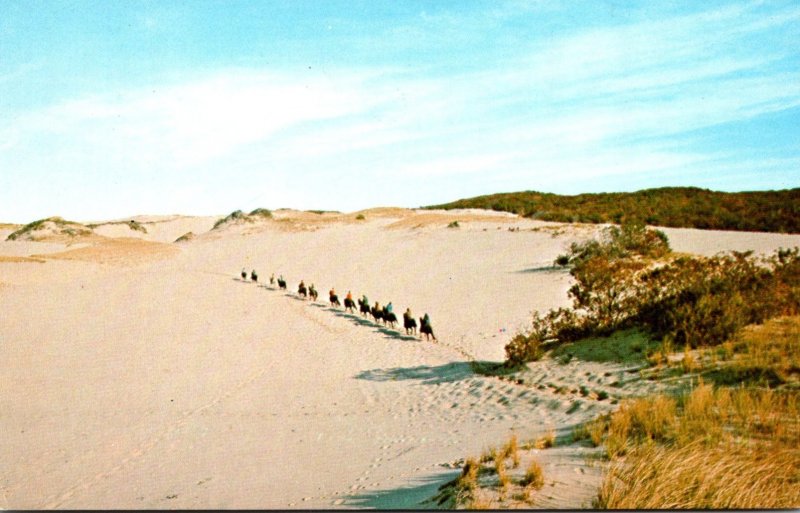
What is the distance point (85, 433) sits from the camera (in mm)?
9859

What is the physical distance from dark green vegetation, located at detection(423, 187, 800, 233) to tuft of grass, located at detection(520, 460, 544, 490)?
1386 inches

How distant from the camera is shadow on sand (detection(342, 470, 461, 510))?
554 cm

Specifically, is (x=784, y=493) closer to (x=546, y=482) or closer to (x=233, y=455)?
(x=546, y=482)

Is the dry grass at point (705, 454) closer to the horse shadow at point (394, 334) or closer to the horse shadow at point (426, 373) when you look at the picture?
the horse shadow at point (426, 373)

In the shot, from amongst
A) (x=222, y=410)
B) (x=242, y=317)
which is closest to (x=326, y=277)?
(x=242, y=317)

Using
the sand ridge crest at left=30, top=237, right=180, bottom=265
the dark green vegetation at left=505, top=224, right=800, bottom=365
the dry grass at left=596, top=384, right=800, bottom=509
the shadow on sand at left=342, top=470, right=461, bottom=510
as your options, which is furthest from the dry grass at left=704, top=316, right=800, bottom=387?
the sand ridge crest at left=30, top=237, right=180, bottom=265

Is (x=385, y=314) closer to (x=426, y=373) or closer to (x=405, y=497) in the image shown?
(x=426, y=373)

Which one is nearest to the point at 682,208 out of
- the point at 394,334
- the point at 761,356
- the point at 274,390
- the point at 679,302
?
the point at 394,334

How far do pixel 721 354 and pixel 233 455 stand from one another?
28.0 feet

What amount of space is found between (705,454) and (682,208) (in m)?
51.5

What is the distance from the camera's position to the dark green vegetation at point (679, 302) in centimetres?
1032

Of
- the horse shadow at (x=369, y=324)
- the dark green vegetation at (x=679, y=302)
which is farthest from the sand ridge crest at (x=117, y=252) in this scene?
the dark green vegetation at (x=679, y=302)

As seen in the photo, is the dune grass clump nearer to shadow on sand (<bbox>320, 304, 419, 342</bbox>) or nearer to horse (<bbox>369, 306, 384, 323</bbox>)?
shadow on sand (<bbox>320, 304, 419, 342</bbox>)

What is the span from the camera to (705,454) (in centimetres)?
512
